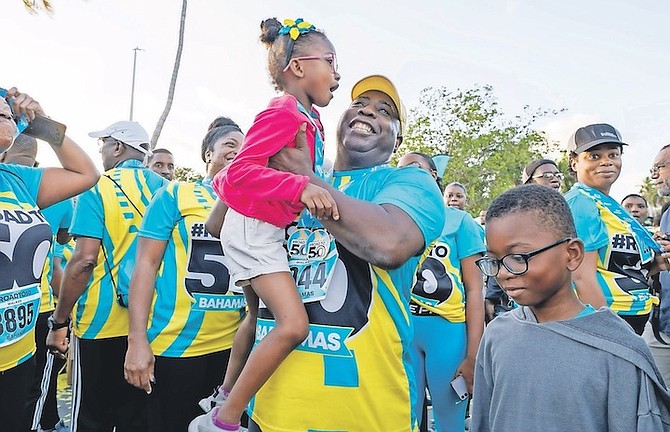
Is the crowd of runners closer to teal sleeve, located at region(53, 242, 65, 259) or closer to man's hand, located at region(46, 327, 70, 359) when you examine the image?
man's hand, located at region(46, 327, 70, 359)

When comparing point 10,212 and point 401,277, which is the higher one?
point 10,212

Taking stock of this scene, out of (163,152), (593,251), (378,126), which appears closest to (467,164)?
(163,152)

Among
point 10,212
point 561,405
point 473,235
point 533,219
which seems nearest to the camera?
point 561,405

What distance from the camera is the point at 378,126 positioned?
2.38 metres

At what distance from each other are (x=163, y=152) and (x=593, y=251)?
474 cm

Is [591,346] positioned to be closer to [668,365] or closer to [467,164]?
[668,365]

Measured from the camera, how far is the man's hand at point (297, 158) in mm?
2066

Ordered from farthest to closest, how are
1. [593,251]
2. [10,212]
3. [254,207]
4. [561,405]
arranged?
[593,251]
[10,212]
[254,207]
[561,405]

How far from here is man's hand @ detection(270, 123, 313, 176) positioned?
2066mm

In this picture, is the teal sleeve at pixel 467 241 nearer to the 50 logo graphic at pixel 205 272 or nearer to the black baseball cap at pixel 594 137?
the black baseball cap at pixel 594 137

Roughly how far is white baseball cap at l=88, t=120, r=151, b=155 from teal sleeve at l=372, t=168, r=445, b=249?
2845 mm

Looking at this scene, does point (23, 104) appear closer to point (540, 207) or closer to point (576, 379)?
point (540, 207)

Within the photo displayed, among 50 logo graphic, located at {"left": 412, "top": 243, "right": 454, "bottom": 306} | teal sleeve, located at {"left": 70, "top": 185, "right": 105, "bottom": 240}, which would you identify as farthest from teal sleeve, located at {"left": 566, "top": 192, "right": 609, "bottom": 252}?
teal sleeve, located at {"left": 70, "top": 185, "right": 105, "bottom": 240}

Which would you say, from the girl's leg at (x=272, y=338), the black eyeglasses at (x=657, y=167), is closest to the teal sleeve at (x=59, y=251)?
the girl's leg at (x=272, y=338)
